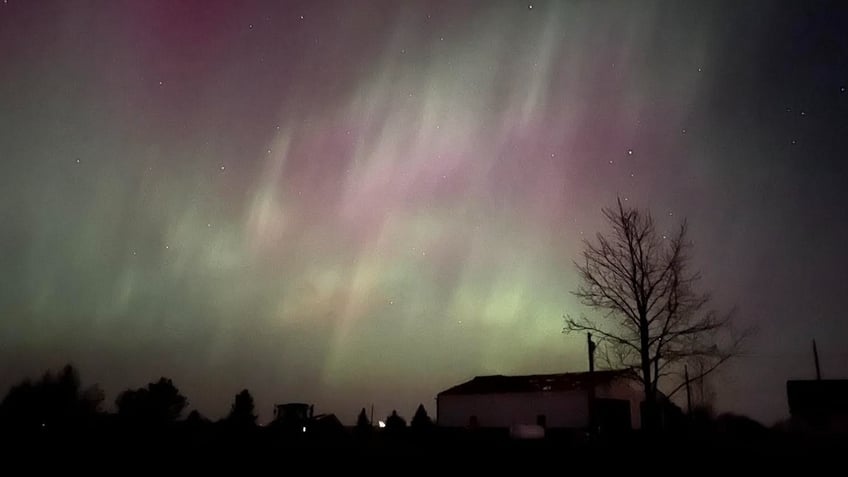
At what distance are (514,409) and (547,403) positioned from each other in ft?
8.87

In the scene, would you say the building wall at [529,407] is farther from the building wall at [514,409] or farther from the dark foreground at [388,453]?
the dark foreground at [388,453]

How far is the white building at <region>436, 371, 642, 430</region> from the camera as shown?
151 ft

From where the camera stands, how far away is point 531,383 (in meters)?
51.2

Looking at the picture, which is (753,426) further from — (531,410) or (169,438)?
(169,438)

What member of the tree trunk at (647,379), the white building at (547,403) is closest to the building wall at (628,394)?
the white building at (547,403)

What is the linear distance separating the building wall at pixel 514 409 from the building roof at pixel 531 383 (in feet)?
1.70

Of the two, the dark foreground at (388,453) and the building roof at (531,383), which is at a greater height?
the building roof at (531,383)

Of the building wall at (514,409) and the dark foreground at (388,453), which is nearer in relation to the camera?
the dark foreground at (388,453)

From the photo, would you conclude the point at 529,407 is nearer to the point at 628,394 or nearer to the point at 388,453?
the point at 628,394

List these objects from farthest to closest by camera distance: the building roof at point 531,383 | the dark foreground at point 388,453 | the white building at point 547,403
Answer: the building roof at point 531,383
the white building at point 547,403
the dark foreground at point 388,453

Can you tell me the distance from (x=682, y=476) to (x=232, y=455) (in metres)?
11.9

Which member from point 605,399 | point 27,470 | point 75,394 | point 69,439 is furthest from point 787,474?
point 75,394

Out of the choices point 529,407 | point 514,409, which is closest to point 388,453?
point 529,407

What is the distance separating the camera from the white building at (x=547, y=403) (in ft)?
151
